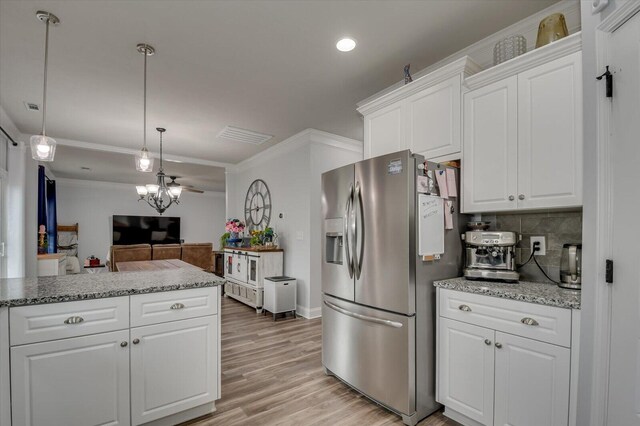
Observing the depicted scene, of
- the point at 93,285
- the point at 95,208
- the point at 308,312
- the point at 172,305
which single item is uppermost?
the point at 95,208

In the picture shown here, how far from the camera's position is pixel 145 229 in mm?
9500

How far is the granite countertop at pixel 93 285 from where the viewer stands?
5.27 feet

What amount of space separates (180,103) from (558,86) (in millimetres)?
3404

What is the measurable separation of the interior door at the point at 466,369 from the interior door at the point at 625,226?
59cm

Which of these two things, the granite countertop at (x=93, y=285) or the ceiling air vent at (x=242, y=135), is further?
the ceiling air vent at (x=242, y=135)

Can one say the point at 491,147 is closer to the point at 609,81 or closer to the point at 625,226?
the point at 609,81

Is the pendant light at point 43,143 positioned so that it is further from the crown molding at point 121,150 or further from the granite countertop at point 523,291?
the granite countertop at point 523,291

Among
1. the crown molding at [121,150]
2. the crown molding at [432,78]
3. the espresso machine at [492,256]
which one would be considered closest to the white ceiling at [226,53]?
the crown molding at [432,78]

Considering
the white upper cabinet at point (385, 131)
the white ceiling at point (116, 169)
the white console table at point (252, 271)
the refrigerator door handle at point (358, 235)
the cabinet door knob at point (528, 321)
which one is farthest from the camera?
the white ceiling at point (116, 169)

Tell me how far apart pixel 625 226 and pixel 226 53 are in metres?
2.68

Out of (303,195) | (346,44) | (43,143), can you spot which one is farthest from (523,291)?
(303,195)

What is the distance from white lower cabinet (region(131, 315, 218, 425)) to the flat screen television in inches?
344

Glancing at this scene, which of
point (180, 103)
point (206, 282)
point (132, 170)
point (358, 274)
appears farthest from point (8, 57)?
point (132, 170)

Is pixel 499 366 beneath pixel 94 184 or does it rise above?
beneath
